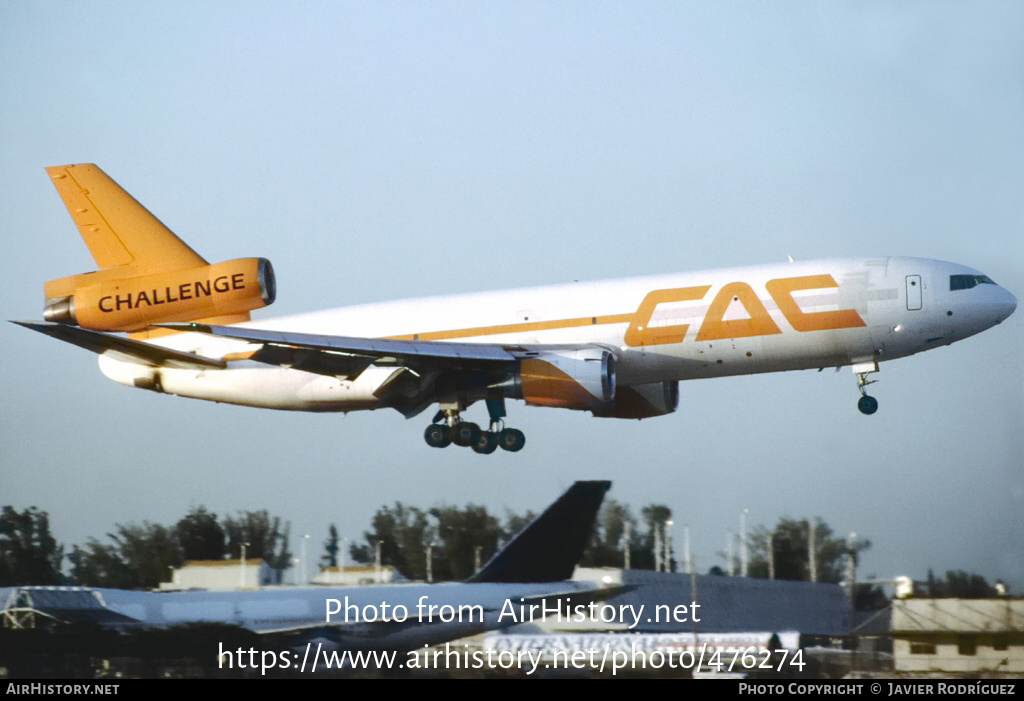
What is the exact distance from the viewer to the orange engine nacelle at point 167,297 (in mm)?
41375

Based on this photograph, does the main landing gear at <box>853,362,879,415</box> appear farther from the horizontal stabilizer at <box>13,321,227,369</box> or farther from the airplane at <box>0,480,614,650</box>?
the horizontal stabilizer at <box>13,321,227,369</box>

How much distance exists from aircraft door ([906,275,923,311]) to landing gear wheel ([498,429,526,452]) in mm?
11831

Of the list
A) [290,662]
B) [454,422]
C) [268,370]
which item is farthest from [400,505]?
[290,662]

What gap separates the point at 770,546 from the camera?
1602 inches

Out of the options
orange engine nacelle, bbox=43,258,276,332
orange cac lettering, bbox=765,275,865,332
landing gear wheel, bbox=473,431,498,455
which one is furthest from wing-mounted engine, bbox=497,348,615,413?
orange engine nacelle, bbox=43,258,276,332

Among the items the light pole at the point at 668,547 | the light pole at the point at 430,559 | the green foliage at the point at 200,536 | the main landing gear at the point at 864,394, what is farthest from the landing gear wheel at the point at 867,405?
the green foliage at the point at 200,536

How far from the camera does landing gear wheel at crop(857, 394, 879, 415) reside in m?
39.0

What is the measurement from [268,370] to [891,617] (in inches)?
796

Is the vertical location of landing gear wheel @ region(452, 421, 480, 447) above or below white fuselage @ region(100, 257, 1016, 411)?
below

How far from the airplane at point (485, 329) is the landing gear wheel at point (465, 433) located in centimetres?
4
